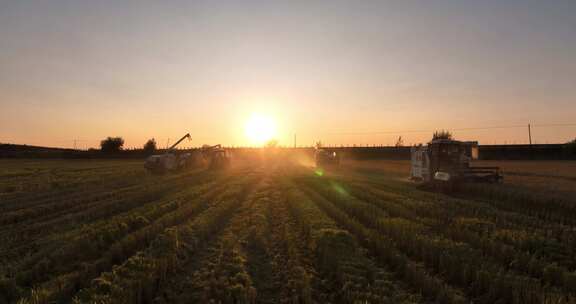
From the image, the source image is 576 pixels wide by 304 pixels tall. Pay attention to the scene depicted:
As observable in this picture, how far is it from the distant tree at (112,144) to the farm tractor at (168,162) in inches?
2514

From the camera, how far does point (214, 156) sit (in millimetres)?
39625

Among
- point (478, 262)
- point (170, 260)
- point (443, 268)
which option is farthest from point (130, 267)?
point (478, 262)

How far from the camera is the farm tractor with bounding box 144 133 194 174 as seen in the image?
3222 centimetres

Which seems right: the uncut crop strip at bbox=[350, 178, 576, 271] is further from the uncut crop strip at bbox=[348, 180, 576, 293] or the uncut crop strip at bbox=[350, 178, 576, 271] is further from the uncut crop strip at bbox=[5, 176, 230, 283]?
the uncut crop strip at bbox=[5, 176, 230, 283]

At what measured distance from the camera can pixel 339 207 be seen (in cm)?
1373

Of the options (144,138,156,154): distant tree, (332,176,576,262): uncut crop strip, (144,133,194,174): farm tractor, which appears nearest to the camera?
(332,176,576,262): uncut crop strip

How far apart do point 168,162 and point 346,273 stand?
97.0 ft

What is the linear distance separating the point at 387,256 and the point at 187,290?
13.6 feet

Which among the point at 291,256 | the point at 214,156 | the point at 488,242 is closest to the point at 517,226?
the point at 488,242

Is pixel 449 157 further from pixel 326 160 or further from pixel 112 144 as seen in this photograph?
pixel 112 144

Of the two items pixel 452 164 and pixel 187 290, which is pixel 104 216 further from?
pixel 452 164

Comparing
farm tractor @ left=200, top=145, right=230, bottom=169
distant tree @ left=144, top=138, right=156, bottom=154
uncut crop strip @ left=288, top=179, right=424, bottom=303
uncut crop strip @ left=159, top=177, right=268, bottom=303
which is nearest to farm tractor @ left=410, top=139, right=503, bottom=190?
uncut crop strip @ left=288, top=179, right=424, bottom=303

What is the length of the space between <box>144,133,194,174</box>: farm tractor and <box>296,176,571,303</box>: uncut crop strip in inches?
1063

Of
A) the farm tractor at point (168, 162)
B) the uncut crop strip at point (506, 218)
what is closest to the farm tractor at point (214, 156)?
the farm tractor at point (168, 162)
